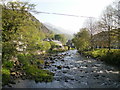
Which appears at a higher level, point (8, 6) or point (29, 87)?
point (8, 6)

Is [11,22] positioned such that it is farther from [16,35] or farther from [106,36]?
[106,36]

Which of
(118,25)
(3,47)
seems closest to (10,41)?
(3,47)

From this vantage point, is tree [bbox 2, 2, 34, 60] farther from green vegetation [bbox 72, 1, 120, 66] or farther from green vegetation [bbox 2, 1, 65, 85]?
green vegetation [bbox 72, 1, 120, 66]

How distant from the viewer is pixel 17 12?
1293 cm

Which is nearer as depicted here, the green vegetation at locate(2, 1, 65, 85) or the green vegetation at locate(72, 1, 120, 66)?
the green vegetation at locate(2, 1, 65, 85)

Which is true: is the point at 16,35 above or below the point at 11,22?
below

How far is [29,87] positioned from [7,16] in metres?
6.90

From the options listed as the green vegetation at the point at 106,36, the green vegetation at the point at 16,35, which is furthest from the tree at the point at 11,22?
the green vegetation at the point at 106,36

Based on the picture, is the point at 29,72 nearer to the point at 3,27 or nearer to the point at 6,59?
the point at 6,59

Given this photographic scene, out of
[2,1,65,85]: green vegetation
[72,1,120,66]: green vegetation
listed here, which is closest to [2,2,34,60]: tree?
[2,1,65,85]: green vegetation

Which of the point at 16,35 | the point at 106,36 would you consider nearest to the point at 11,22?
the point at 16,35

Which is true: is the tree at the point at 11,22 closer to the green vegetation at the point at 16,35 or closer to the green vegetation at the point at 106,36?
the green vegetation at the point at 16,35

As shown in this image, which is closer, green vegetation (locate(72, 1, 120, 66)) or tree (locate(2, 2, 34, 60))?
tree (locate(2, 2, 34, 60))

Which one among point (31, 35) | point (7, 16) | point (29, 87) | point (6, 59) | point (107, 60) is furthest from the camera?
point (107, 60)
